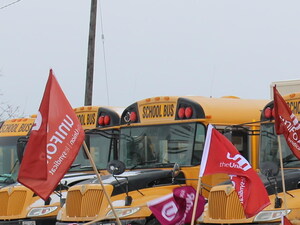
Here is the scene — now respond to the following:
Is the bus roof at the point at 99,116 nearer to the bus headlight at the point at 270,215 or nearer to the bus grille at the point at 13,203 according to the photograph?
the bus grille at the point at 13,203

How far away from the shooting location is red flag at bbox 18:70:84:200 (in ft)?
27.9

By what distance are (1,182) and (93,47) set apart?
5519mm

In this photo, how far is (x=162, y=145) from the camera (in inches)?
484

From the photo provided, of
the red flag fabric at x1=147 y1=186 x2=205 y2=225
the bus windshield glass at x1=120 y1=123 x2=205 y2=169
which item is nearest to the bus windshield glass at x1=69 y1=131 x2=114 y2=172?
the bus windshield glass at x1=120 y1=123 x2=205 y2=169

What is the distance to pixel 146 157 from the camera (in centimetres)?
1243

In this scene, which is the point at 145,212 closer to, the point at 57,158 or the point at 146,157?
the point at 146,157

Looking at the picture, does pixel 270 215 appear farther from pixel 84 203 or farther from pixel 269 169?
pixel 84 203

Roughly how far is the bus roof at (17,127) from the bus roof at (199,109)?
4.02m

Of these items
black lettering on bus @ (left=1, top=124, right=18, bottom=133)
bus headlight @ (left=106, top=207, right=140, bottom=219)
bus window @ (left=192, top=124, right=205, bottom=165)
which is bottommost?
bus headlight @ (left=106, top=207, right=140, bottom=219)

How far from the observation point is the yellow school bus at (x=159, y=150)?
11.5m

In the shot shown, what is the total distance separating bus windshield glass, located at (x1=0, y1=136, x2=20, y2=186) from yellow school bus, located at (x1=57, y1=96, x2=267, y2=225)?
11.4ft

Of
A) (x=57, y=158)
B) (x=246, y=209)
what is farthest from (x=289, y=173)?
(x=57, y=158)

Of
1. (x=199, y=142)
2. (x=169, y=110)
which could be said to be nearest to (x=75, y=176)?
(x=169, y=110)

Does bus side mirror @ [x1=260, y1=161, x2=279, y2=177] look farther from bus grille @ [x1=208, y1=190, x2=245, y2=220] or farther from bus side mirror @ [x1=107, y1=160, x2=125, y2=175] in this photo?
bus side mirror @ [x1=107, y1=160, x2=125, y2=175]
